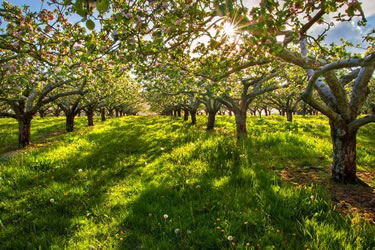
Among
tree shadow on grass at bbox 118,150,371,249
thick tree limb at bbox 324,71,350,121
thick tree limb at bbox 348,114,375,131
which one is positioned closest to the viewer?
tree shadow on grass at bbox 118,150,371,249

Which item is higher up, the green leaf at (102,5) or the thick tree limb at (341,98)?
the green leaf at (102,5)

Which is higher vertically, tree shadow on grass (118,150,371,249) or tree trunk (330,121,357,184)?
tree trunk (330,121,357,184)

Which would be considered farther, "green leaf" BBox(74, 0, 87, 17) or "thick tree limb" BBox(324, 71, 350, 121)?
"thick tree limb" BBox(324, 71, 350, 121)

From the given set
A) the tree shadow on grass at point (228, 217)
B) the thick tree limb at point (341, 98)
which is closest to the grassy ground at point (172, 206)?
the tree shadow on grass at point (228, 217)

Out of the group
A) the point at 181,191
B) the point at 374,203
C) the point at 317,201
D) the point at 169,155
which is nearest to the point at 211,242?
the point at 181,191

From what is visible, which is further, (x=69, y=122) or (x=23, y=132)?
(x=69, y=122)

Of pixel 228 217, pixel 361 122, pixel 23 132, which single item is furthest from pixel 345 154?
pixel 23 132

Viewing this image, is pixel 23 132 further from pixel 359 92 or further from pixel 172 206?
pixel 359 92

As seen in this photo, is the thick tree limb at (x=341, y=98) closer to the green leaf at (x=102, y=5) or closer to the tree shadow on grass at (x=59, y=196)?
the green leaf at (x=102, y=5)

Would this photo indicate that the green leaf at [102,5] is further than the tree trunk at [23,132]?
No

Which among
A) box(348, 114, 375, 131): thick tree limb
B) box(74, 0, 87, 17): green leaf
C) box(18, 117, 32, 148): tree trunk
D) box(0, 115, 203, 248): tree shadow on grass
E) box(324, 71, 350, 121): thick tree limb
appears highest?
box(74, 0, 87, 17): green leaf

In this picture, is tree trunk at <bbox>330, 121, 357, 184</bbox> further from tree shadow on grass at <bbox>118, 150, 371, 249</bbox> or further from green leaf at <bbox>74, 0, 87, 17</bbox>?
green leaf at <bbox>74, 0, 87, 17</bbox>

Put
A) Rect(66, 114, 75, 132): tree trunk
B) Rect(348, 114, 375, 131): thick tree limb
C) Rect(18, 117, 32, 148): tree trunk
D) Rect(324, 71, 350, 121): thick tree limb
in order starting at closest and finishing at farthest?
Rect(348, 114, 375, 131): thick tree limb → Rect(324, 71, 350, 121): thick tree limb → Rect(18, 117, 32, 148): tree trunk → Rect(66, 114, 75, 132): tree trunk

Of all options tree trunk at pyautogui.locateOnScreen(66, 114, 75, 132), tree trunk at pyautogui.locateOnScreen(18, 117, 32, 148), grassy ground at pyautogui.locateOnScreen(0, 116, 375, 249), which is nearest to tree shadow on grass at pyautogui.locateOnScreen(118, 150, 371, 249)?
grassy ground at pyautogui.locateOnScreen(0, 116, 375, 249)
